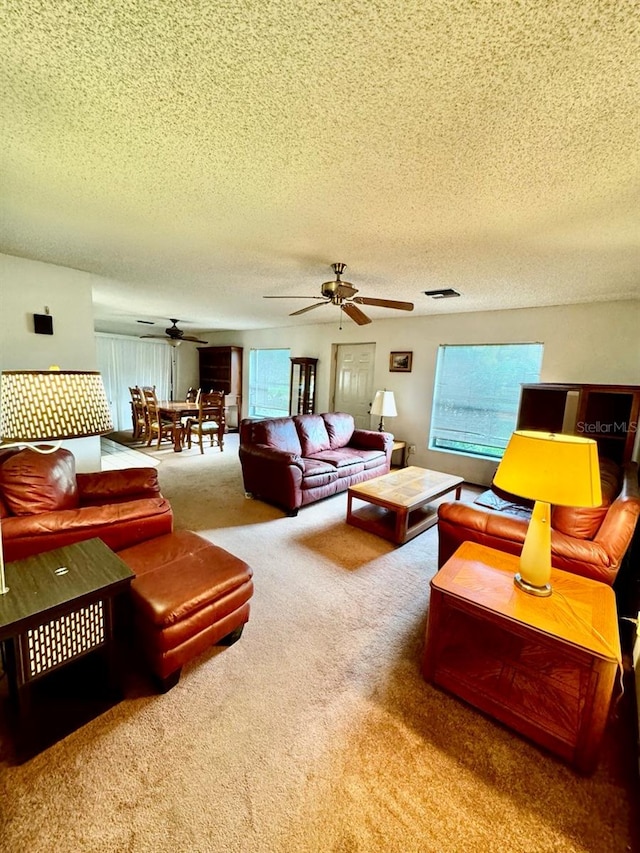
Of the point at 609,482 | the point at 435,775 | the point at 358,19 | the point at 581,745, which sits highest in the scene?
the point at 358,19

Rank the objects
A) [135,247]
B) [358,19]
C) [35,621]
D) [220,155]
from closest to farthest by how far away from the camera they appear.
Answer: [358,19] < [35,621] < [220,155] < [135,247]

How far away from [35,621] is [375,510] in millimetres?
2869

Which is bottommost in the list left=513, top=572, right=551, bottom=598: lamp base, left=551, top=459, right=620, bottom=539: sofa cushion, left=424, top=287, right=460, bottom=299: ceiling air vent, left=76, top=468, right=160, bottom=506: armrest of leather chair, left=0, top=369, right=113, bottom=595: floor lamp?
left=513, top=572, right=551, bottom=598: lamp base

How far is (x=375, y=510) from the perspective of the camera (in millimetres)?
3553

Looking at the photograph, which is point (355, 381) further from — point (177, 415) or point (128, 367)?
point (128, 367)

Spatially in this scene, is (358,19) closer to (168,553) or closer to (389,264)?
(389,264)

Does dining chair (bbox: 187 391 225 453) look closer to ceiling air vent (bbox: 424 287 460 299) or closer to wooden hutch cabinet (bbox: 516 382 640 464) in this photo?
ceiling air vent (bbox: 424 287 460 299)

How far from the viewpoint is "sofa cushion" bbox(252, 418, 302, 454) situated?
12.4 feet

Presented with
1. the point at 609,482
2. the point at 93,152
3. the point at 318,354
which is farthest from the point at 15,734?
the point at 318,354

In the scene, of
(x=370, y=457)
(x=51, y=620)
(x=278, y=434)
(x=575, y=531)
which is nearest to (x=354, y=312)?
(x=278, y=434)

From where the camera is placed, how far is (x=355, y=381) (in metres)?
5.84

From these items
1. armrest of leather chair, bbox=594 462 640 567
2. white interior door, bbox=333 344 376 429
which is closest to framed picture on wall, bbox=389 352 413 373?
white interior door, bbox=333 344 376 429

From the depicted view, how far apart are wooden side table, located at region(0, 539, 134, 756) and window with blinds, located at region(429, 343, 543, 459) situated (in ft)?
14.5

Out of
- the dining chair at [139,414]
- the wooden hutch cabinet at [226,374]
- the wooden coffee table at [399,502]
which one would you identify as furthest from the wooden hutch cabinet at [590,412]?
the dining chair at [139,414]
